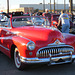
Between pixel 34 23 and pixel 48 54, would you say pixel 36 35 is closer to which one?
pixel 48 54

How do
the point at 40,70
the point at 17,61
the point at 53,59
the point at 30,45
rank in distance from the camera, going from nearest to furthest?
1. the point at 30,45
2. the point at 53,59
3. the point at 40,70
4. the point at 17,61

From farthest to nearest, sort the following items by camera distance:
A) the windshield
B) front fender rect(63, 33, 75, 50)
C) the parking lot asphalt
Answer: the windshield → front fender rect(63, 33, 75, 50) → the parking lot asphalt

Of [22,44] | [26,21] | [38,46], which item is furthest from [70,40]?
[26,21]

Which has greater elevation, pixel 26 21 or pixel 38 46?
pixel 26 21

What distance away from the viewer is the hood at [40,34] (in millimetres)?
4988

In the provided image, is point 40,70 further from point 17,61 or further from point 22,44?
point 22,44

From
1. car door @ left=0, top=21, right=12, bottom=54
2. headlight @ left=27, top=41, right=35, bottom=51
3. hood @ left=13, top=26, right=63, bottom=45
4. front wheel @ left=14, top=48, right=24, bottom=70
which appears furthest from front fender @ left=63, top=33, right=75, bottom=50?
car door @ left=0, top=21, right=12, bottom=54

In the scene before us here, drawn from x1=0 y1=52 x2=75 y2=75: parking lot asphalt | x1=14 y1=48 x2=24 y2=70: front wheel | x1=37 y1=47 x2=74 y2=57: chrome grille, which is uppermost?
x1=37 y1=47 x2=74 y2=57: chrome grille

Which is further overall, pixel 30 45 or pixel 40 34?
pixel 40 34

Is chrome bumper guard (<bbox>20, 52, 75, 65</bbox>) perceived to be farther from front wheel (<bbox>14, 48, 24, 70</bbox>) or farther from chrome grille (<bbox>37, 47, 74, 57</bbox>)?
front wheel (<bbox>14, 48, 24, 70</bbox>)

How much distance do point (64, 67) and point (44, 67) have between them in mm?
610

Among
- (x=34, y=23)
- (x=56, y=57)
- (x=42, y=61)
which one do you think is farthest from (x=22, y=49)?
(x=34, y=23)

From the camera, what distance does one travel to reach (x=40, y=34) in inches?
208

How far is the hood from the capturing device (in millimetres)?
4988
